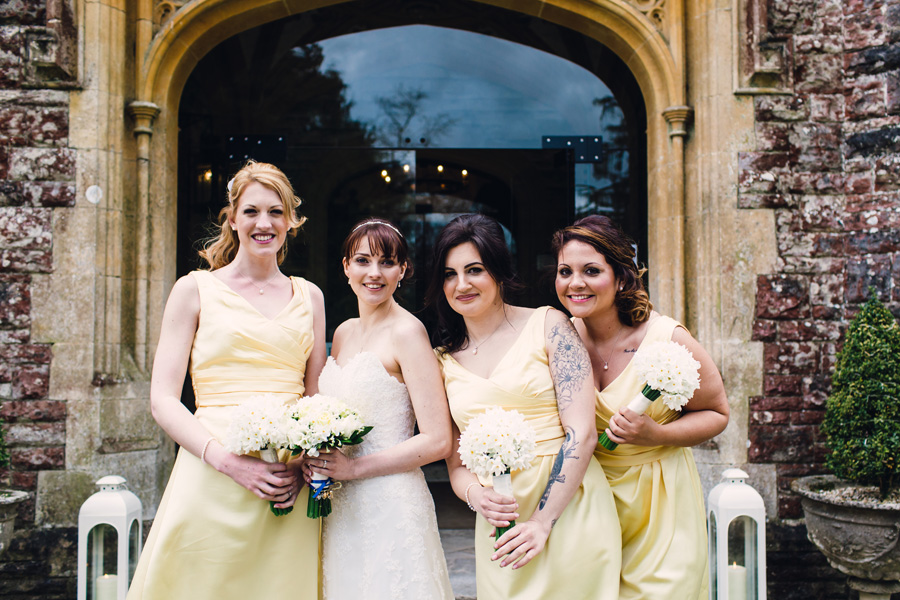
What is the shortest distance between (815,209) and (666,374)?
9.89 ft

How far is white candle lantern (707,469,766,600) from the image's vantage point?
3.14 m

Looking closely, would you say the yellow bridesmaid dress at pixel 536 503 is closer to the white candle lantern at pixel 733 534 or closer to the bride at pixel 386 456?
the bride at pixel 386 456

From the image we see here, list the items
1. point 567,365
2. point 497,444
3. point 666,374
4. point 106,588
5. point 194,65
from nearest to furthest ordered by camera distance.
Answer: point 497,444, point 666,374, point 567,365, point 106,588, point 194,65

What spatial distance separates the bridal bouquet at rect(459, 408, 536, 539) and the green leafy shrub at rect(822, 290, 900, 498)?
2598 millimetres

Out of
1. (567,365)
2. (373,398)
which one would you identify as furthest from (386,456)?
(567,365)

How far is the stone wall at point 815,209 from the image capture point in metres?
4.18

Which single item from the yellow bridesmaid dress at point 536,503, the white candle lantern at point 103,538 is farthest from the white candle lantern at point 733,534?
the white candle lantern at point 103,538

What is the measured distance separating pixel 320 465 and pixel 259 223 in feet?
3.15

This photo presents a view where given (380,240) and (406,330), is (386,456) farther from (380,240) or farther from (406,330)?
(380,240)

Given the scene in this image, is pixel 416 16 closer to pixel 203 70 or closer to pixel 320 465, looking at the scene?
pixel 203 70

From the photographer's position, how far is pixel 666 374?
204cm

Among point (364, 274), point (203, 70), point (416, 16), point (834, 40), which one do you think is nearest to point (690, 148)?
point (834, 40)

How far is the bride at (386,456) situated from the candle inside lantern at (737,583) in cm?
161

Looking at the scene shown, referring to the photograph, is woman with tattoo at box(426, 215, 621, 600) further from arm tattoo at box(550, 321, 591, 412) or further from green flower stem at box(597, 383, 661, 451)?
green flower stem at box(597, 383, 661, 451)
